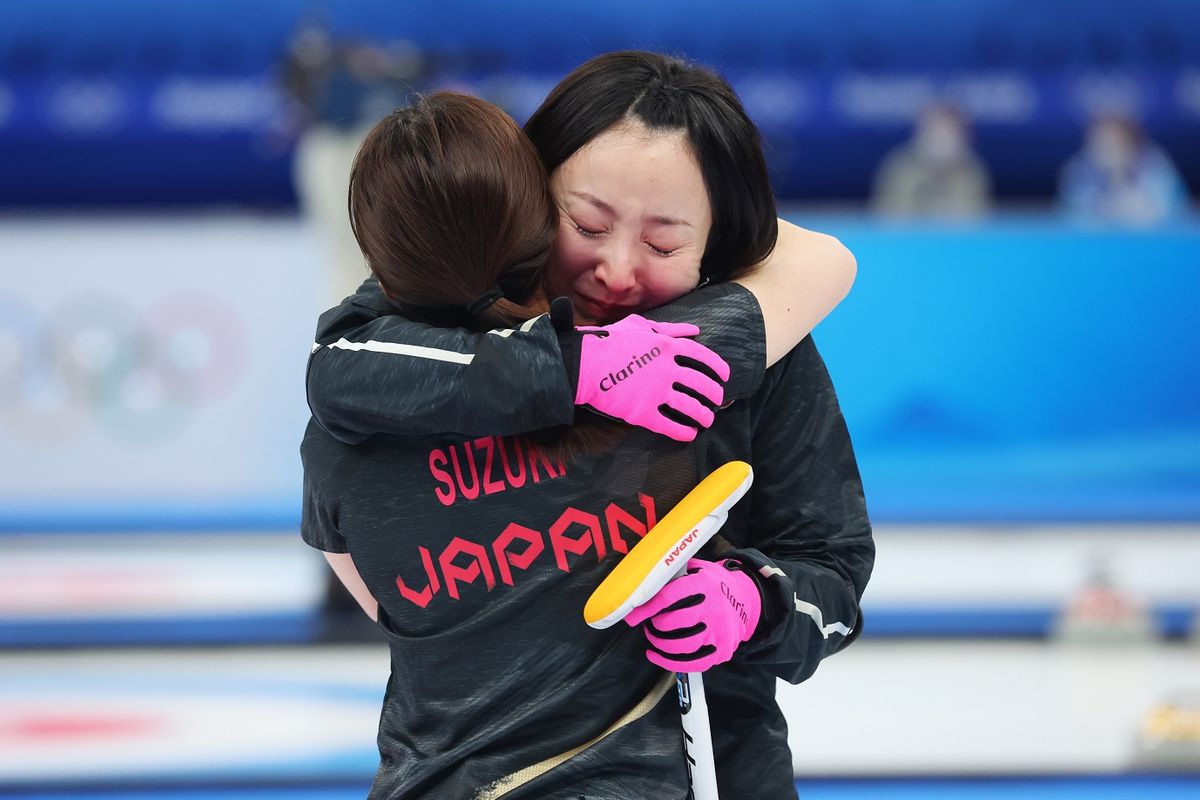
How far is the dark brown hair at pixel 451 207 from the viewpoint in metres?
1.03

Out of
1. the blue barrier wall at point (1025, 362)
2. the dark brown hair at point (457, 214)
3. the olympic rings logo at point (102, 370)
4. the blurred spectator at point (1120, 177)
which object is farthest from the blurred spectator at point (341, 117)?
the blurred spectator at point (1120, 177)

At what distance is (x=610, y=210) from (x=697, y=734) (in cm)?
46

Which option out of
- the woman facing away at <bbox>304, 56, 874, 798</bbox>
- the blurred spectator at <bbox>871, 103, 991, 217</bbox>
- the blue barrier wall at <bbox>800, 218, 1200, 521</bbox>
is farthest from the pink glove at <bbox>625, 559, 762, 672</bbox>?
the blurred spectator at <bbox>871, 103, 991, 217</bbox>

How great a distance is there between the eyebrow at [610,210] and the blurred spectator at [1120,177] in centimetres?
637

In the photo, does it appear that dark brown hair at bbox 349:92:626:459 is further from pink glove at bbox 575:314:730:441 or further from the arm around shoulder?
the arm around shoulder

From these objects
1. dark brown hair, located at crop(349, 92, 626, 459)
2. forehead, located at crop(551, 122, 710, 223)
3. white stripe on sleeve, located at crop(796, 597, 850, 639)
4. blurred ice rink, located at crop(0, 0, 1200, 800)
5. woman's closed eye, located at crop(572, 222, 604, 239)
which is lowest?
white stripe on sleeve, located at crop(796, 597, 850, 639)

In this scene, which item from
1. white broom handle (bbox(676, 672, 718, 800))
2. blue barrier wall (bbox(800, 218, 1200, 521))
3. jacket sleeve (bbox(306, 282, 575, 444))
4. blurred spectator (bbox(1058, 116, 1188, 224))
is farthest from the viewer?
blurred spectator (bbox(1058, 116, 1188, 224))

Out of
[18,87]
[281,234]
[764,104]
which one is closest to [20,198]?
[18,87]

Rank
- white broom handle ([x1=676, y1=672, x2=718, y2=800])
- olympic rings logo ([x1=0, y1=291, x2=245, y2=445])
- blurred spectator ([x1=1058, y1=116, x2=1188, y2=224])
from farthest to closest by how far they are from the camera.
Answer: blurred spectator ([x1=1058, y1=116, x2=1188, y2=224]) → olympic rings logo ([x1=0, y1=291, x2=245, y2=445]) → white broom handle ([x1=676, y1=672, x2=718, y2=800])

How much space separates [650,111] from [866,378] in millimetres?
4075

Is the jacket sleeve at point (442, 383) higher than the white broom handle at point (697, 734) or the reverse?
higher

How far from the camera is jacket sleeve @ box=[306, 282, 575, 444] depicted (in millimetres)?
1017

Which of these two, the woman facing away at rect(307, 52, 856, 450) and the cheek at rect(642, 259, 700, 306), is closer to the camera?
the woman facing away at rect(307, 52, 856, 450)

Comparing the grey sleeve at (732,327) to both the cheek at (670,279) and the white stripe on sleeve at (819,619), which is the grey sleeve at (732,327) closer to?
the cheek at (670,279)
